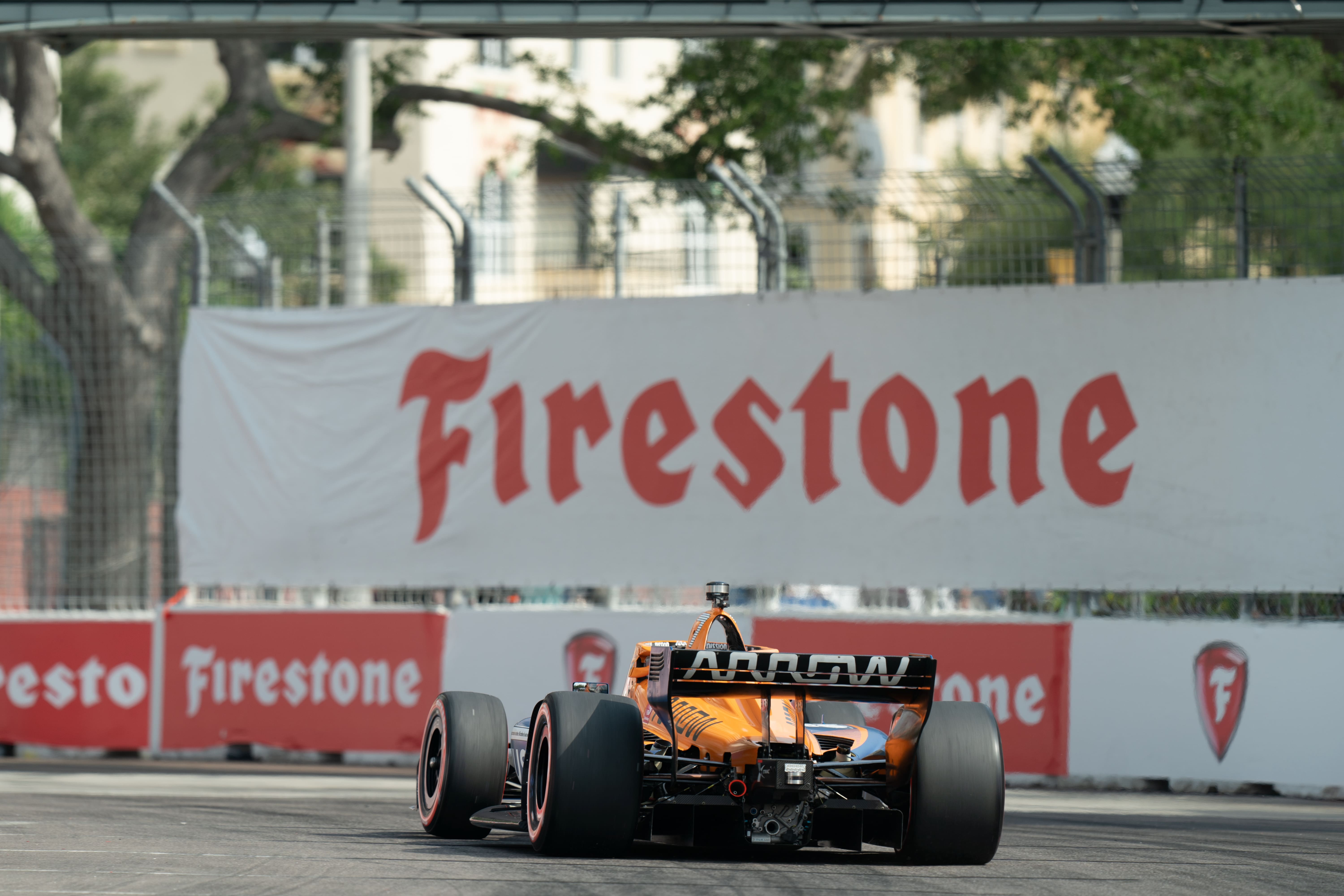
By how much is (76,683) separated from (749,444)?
5.63m

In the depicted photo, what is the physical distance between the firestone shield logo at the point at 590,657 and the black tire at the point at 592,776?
18.5 feet

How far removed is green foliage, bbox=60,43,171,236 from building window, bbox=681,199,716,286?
3706cm

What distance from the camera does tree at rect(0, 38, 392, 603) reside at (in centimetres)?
Result: 1473

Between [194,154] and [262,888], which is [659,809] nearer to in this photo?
[262,888]

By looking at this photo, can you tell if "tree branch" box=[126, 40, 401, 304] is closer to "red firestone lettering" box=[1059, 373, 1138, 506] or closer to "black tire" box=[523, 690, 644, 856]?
"red firestone lettering" box=[1059, 373, 1138, 506]

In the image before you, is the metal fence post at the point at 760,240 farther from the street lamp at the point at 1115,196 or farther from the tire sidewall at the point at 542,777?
the tire sidewall at the point at 542,777

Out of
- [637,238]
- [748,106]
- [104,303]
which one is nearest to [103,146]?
[748,106]

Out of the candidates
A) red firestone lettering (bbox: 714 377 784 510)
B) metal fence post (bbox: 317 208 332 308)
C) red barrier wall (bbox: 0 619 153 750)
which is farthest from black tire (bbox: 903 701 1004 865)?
red barrier wall (bbox: 0 619 153 750)

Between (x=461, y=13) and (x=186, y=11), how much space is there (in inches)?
81.3

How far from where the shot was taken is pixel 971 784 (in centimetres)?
746

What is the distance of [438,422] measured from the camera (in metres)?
14.1

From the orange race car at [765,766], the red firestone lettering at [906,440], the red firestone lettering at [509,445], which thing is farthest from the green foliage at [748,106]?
the orange race car at [765,766]

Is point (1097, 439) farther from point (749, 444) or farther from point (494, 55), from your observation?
point (494, 55)

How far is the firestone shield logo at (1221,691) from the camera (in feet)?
39.0
